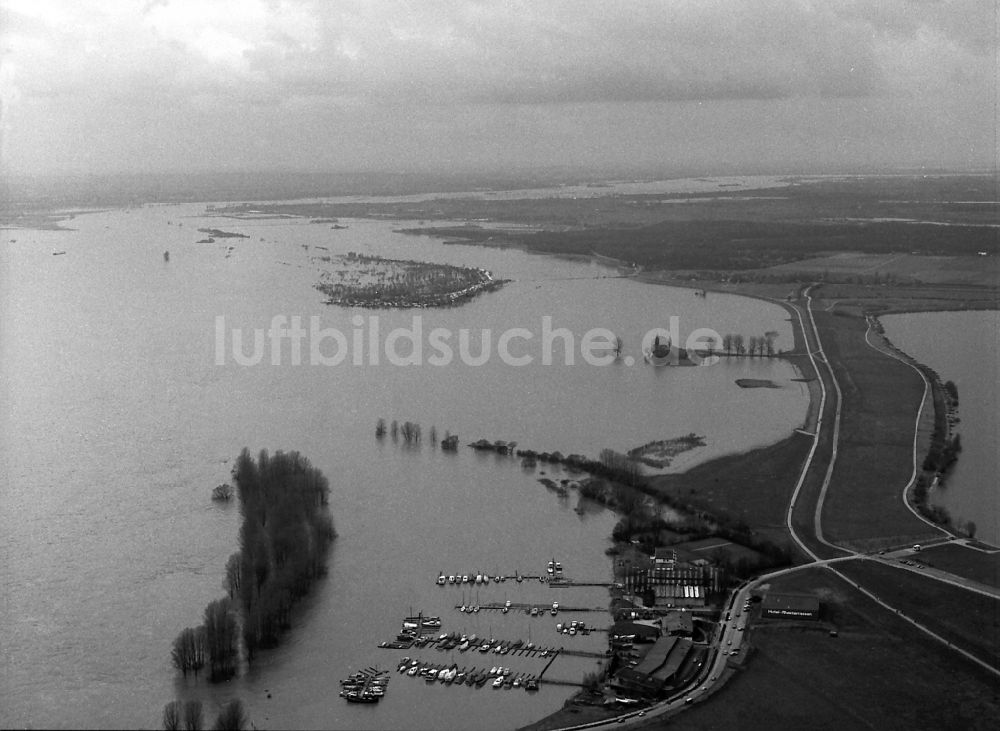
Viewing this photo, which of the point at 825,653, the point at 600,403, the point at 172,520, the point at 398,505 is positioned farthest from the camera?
the point at 600,403

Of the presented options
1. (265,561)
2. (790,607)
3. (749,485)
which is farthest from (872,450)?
(265,561)

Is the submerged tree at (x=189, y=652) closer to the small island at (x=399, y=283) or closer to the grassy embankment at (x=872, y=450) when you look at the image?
the grassy embankment at (x=872, y=450)

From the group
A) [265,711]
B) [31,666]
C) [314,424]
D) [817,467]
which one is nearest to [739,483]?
[817,467]

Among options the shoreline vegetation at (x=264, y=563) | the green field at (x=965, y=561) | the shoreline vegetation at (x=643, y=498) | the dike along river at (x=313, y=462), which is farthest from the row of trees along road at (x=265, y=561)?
the green field at (x=965, y=561)

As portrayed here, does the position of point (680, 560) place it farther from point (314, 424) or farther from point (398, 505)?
point (314, 424)

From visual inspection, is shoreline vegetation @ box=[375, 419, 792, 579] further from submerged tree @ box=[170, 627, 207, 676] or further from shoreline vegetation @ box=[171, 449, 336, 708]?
submerged tree @ box=[170, 627, 207, 676]

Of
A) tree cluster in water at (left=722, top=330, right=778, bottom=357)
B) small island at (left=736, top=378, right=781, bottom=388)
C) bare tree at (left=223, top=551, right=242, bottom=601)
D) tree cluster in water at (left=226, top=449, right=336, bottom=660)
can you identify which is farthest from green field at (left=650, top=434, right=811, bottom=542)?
tree cluster in water at (left=722, top=330, right=778, bottom=357)
